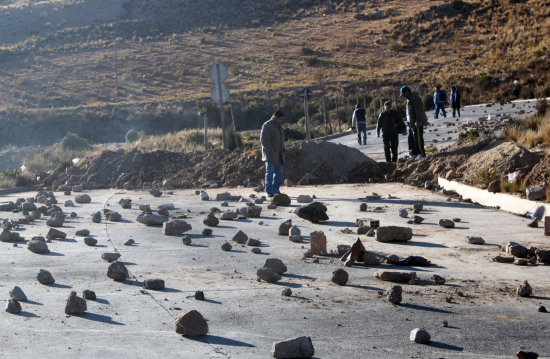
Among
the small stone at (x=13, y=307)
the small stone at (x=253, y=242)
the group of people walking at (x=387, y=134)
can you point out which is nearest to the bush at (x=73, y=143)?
the group of people walking at (x=387, y=134)

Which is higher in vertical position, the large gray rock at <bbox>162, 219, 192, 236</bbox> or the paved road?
the large gray rock at <bbox>162, 219, 192, 236</bbox>

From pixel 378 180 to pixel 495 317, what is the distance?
42.2ft

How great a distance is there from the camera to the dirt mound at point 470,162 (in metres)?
14.5

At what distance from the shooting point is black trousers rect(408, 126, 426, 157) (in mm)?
18891

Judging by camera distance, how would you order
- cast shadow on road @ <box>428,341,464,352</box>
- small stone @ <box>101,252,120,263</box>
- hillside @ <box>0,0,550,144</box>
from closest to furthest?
cast shadow on road @ <box>428,341,464,352</box> → small stone @ <box>101,252,120,263</box> → hillside @ <box>0,0,550,144</box>

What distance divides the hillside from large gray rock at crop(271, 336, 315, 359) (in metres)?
45.7

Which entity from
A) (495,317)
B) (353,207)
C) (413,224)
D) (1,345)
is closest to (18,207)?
(353,207)

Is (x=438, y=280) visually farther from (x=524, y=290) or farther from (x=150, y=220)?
(x=150, y=220)

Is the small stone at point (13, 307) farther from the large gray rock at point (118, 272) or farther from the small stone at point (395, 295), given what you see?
the small stone at point (395, 295)

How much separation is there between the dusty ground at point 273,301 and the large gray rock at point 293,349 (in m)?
0.17

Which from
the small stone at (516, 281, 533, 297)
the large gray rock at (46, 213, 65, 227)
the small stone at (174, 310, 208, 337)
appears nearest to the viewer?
the small stone at (174, 310, 208, 337)

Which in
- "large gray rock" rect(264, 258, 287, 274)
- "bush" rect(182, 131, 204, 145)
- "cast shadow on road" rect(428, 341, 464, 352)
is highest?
"cast shadow on road" rect(428, 341, 464, 352)

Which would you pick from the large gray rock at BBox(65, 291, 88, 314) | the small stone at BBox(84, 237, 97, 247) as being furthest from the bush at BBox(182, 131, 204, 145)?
the large gray rock at BBox(65, 291, 88, 314)

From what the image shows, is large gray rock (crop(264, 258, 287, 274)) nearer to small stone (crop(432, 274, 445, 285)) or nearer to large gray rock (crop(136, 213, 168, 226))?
small stone (crop(432, 274, 445, 285))
